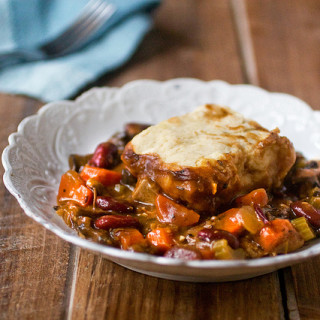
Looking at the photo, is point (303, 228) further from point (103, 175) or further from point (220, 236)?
point (103, 175)

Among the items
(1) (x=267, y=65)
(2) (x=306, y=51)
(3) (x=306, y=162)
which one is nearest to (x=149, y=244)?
(3) (x=306, y=162)

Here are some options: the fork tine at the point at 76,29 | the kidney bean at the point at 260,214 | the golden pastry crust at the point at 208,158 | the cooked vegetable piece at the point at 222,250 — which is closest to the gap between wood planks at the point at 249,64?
the kidney bean at the point at 260,214

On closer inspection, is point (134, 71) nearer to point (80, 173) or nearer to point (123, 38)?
point (123, 38)

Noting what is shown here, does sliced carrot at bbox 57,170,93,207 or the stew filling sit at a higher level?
sliced carrot at bbox 57,170,93,207

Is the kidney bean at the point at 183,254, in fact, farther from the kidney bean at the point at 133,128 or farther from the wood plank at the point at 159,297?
the kidney bean at the point at 133,128

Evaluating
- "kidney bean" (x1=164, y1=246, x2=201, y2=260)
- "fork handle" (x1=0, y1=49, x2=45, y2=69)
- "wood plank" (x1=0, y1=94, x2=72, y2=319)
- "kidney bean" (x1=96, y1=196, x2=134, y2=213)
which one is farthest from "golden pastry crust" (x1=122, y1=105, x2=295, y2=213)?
"fork handle" (x1=0, y1=49, x2=45, y2=69)

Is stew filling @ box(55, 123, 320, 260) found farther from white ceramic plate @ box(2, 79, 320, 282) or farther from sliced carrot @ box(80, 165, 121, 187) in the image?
white ceramic plate @ box(2, 79, 320, 282)
